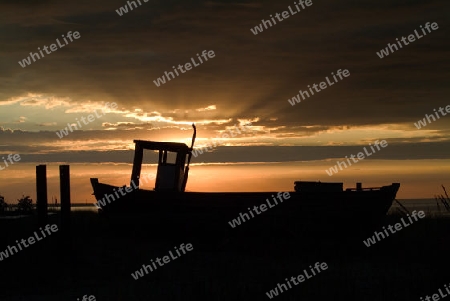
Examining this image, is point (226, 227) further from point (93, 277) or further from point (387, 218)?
point (387, 218)

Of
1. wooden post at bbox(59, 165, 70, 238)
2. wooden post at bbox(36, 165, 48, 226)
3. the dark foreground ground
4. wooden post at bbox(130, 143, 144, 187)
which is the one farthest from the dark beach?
wooden post at bbox(130, 143, 144, 187)

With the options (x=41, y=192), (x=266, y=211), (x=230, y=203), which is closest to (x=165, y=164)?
(x=230, y=203)

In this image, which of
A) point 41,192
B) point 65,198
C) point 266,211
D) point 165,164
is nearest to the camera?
point 65,198

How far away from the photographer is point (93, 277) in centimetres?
1580

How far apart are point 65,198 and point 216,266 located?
471cm

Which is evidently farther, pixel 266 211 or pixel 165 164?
pixel 165 164

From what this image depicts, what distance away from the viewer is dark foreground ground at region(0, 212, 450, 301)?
46.4ft

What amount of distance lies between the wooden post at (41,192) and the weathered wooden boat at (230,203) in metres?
4.37

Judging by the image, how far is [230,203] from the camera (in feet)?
68.6

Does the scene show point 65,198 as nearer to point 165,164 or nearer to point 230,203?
point 165,164

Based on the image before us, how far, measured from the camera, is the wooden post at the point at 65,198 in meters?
16.9

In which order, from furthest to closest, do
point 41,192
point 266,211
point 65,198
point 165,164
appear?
point 165,164 < point 266,211 < point 41,192 < point 65,198

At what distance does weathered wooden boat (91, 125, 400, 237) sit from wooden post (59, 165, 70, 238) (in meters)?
4.50

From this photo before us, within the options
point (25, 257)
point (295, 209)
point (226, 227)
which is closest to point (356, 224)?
point (295, 209)
